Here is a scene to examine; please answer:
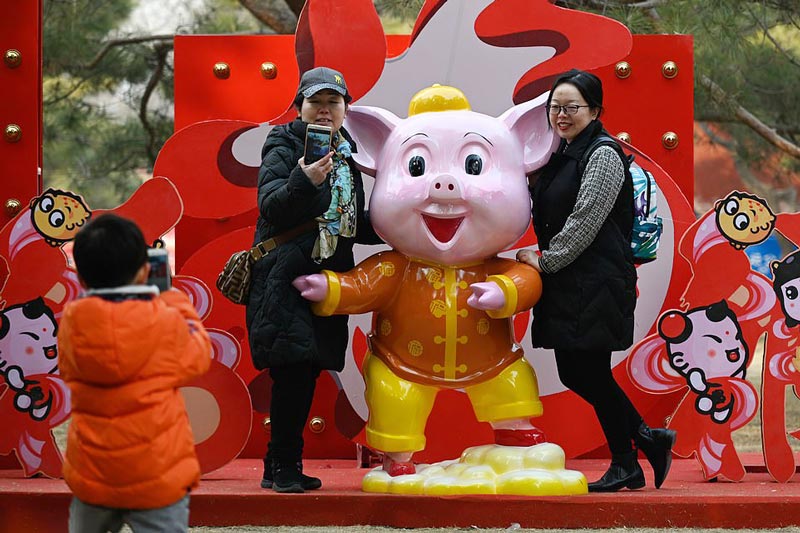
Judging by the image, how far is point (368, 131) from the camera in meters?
4.94

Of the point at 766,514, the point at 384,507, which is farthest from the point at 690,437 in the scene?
the point at 384,507

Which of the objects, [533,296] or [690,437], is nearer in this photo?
[533,296]

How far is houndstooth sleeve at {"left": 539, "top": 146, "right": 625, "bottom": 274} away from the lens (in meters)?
4.57

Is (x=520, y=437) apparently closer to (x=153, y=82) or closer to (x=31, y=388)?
(x=31, y=388)

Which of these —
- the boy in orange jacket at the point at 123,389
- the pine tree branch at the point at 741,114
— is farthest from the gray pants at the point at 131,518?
the pine tree branch at the point at 741,114

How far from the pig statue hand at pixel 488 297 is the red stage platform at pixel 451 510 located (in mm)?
695

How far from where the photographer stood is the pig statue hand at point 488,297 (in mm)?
4566

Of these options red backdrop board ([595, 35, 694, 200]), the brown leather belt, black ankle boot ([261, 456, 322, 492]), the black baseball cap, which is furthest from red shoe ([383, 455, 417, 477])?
red backdrop board ([595, 35, 694, 200])

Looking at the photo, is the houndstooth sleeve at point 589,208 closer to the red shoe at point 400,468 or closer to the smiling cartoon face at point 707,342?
the smiling cartoon face at point 707,342

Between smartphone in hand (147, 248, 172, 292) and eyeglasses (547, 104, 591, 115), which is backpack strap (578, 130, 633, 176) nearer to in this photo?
eyeglasses (547, 104, 591, 115)

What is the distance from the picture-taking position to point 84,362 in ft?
10.6

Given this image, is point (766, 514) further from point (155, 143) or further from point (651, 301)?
point (155, 143)

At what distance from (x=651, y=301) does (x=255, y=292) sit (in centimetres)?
200

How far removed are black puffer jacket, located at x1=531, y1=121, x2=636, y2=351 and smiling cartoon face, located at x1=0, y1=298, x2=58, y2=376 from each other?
2.01m
